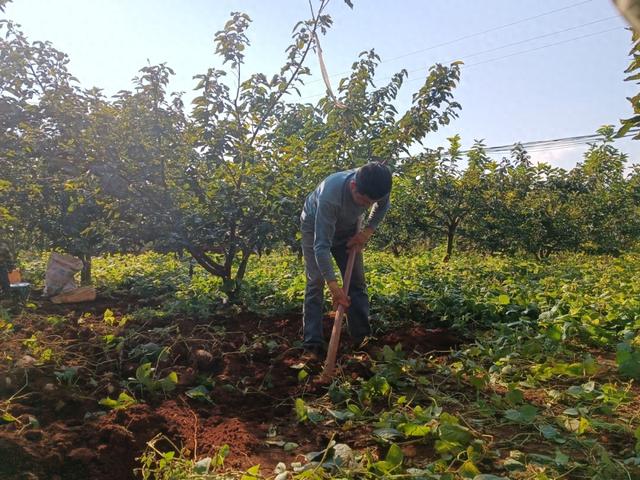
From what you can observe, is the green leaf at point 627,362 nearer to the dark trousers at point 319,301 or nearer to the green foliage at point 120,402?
the dark trousers at point 319,301

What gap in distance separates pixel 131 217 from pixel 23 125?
4.52 ft

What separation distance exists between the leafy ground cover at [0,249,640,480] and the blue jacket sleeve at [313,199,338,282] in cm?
66

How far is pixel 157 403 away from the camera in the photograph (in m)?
2.86

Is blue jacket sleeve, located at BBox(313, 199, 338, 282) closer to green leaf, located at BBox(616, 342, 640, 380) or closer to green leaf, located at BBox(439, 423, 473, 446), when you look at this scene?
green leaf, located at BBox(439, 423, 473, 446)

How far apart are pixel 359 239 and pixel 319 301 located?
0.56 m

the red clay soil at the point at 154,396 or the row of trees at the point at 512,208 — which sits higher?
the row of trees at the point at 512,208

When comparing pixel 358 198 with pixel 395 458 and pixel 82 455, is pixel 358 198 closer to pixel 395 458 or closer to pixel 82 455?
pixel 395 458

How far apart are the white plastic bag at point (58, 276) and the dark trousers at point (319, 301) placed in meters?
3.30

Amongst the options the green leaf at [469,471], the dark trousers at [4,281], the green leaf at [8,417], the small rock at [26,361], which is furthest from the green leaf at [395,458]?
the dark trousers at [4,281]

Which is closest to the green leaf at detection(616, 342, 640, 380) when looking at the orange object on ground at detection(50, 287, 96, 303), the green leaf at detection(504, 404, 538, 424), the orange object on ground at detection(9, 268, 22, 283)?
the green leaf at detection(504, 404, 538, 424)

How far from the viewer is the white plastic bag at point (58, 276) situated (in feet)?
19.1

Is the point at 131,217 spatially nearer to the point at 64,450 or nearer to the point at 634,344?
the point at 64,450

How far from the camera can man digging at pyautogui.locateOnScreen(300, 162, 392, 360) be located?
10.6 ft

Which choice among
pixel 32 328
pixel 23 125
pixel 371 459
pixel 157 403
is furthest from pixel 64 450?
pixel 23 125
